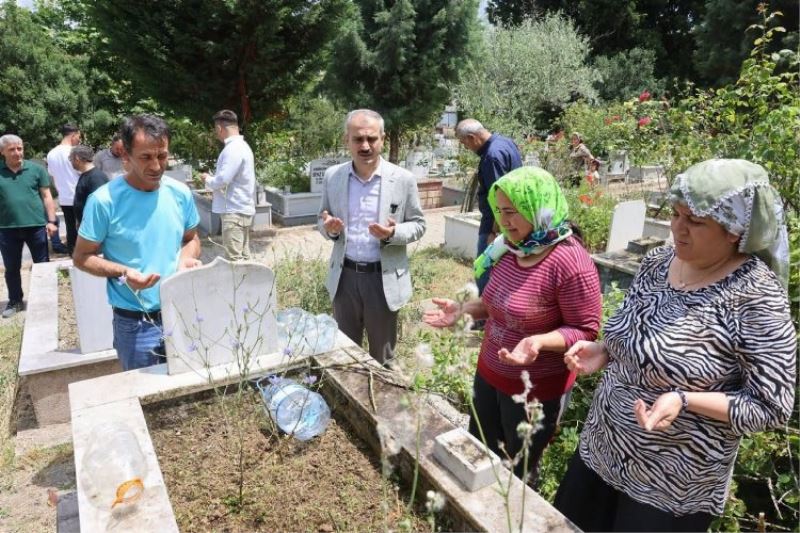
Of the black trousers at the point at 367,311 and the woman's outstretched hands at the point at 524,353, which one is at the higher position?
the woman's outstretched hands at the point at 524,353

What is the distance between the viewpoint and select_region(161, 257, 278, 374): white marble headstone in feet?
7.29

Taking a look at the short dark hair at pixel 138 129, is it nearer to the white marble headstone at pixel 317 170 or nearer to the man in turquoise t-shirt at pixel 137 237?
the man in turquoise t-shirt at pixel 137 237

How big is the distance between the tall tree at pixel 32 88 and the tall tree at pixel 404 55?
6127mm

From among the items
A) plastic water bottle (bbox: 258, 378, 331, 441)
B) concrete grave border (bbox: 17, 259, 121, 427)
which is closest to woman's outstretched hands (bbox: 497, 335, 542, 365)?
plastic water bottle (bbox: 258, 378, 331, 441)

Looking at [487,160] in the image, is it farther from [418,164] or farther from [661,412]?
[418,164]

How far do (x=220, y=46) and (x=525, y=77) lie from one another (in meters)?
11.9

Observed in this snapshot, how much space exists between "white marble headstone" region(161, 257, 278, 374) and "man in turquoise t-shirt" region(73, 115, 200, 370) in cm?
15

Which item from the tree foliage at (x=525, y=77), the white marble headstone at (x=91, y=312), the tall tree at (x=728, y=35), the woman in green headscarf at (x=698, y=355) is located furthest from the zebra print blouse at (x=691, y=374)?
the tall tree at (x=728, y=35)

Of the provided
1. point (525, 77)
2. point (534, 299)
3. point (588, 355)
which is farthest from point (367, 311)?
point (525, 77)

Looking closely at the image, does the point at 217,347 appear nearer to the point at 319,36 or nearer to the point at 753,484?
the point at 753,484

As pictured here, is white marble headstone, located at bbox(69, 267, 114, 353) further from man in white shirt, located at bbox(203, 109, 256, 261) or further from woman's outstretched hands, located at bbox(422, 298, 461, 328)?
woman's outstretched hands, located at bbox(422, 298, 461, 328)

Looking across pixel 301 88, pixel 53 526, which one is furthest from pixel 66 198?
pixel 53 526

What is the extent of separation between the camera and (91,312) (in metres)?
3.56

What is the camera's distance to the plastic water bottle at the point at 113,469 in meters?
1.62
